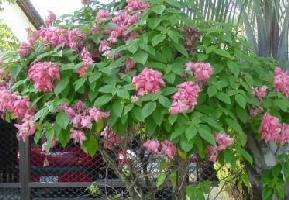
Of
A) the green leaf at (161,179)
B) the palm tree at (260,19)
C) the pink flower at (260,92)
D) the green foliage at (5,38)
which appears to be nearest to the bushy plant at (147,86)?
the pink flower at (260,92)

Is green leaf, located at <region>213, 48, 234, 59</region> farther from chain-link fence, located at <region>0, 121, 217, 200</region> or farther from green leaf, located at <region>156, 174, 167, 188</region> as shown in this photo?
chain-link fence, located at <region>0, 121, 217, 200</region>

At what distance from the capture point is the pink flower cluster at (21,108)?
3.33 m

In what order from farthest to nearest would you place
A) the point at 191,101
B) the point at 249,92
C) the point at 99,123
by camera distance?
1. the point at 249,92
2. the point at 99,123
3. the point at 191,101

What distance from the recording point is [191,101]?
2.98m

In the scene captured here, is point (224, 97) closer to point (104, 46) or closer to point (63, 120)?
point (104, 46)

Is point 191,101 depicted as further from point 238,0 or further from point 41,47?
point 238,0

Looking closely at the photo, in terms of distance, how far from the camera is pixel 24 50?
3.72 m

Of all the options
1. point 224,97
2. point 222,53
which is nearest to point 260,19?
point 222,53

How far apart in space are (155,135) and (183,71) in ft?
1.41

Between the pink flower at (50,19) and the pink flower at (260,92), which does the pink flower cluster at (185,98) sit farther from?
the pink flower at (50,19)

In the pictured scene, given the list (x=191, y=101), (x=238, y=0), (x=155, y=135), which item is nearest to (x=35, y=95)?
(x=155, y=135)

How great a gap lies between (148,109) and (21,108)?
0.91 meters

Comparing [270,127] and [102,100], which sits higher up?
[102,100]

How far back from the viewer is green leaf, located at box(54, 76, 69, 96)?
3234 millimetres
